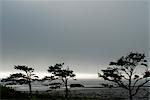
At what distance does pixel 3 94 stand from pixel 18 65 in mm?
14268

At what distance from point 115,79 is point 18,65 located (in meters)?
11.8

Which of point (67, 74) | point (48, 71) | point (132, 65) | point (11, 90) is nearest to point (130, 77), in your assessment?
point (132, 65)

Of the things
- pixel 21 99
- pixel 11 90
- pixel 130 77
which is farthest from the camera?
pixel 130 77

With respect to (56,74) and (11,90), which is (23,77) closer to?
(56,74)

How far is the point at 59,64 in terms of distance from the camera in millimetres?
41125

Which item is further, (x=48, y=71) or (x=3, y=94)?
(x=48, y=71)

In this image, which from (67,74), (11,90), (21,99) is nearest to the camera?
(21,99)

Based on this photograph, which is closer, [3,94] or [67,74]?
[3,94]

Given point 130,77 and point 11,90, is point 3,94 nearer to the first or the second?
point 11,90

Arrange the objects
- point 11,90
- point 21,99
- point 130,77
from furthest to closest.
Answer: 1. point 130,77
2. point 11,90
3. point 21,99

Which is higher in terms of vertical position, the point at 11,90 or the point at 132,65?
the point at 132,65

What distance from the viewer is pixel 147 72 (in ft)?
121

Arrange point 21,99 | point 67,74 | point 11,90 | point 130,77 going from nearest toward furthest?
point 21,99 → point 11,90 → point 130,77 → point 67,74

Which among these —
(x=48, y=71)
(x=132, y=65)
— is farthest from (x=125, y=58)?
(x=48, y=71)
